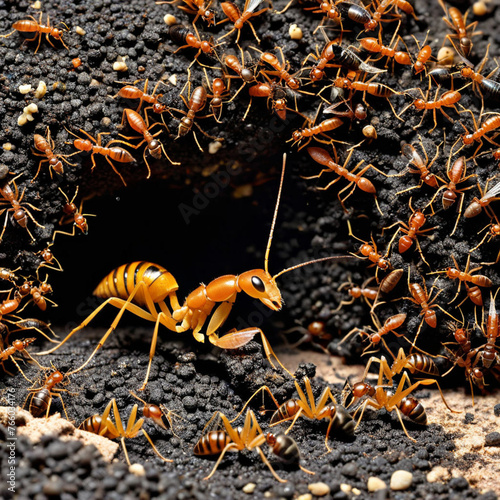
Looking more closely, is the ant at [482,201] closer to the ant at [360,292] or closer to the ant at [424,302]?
the ant at [424,302]

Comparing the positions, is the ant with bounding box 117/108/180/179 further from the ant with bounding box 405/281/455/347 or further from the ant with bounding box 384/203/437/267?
the ant with bounding box 405/281/455/347

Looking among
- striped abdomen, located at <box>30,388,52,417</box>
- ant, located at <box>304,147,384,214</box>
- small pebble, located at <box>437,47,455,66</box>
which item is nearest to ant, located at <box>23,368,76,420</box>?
striped abdomen, located at <box>30,388,52,417</box>

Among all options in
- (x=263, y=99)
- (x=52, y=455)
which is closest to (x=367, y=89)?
(x=263, y=99)

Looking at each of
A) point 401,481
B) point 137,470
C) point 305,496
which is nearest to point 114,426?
point 137,470

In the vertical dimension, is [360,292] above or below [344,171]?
below

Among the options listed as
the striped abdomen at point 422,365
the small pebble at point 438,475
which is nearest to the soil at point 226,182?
the small pebble at point 438,475

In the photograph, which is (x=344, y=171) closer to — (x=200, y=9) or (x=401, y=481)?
(x=200, y=9)

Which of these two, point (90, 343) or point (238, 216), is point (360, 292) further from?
point (90, 343)
